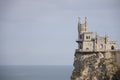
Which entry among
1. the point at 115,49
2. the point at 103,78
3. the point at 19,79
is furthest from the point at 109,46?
the point at 19,79

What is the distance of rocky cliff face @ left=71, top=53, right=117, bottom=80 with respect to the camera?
240ft

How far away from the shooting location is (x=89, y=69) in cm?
7450

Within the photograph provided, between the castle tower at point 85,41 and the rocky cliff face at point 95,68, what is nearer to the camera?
the rocky cliff face at point 95,68

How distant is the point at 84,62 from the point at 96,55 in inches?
92.6

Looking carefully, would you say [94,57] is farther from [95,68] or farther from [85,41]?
[85,41]

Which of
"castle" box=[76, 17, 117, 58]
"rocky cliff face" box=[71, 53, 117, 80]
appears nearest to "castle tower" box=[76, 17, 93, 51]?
"castle" box=[76, 17, 117, 58]

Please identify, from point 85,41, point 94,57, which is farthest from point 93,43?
point 94,57

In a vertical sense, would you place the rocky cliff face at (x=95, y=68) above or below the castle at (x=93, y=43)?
below

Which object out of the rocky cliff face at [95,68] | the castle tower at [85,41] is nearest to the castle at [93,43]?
the castle tower at [85,41]

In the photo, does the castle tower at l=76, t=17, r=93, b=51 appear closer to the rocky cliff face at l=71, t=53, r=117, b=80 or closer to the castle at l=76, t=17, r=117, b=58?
the castle at l=76, t=17, r=117, b=58

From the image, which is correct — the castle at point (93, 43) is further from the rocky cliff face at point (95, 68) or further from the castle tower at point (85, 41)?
the rocky cliff face at point (95, 68)

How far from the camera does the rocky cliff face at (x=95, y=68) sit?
2881 inches

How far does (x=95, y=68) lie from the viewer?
74.2 m

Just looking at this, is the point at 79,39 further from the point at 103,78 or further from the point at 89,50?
the point at 103,78
